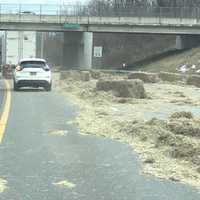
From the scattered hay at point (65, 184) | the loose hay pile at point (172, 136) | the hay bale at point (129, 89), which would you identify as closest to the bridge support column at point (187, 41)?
the hay bale at point (129, 89)

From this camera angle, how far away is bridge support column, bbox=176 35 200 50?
322 feet

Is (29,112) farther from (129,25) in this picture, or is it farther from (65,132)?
(129,25)

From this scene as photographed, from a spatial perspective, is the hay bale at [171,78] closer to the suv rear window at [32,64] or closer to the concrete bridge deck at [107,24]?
the suv rear window at [32,64]

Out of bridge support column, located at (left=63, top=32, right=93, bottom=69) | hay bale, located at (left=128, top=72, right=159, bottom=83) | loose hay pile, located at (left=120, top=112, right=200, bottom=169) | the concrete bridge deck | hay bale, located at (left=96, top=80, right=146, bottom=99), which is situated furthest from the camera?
bridge support column, located at (left=63, top=32, right=93, bottom=69)

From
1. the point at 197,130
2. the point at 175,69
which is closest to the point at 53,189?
the point at 197,130

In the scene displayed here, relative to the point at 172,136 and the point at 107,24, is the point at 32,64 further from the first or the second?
the point at 107,24

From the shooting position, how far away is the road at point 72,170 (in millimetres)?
8375

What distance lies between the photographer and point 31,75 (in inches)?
1387

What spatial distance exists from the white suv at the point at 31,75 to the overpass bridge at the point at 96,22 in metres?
46.7

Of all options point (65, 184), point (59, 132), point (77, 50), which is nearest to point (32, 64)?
point (59, 132)

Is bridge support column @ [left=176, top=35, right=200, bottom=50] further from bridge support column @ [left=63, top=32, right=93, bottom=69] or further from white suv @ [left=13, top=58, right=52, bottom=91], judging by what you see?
white suv @ [left=13, top=58, right=52, bottom=91]

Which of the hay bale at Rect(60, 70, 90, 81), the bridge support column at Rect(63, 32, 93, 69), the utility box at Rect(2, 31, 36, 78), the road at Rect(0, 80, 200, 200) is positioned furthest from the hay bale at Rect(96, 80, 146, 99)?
the bridge support column at Rect(63, 32, 93, 69)

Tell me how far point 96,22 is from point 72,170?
3010 inches

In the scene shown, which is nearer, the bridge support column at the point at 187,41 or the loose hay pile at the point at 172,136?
the loose hay pile at the point at 172,136
